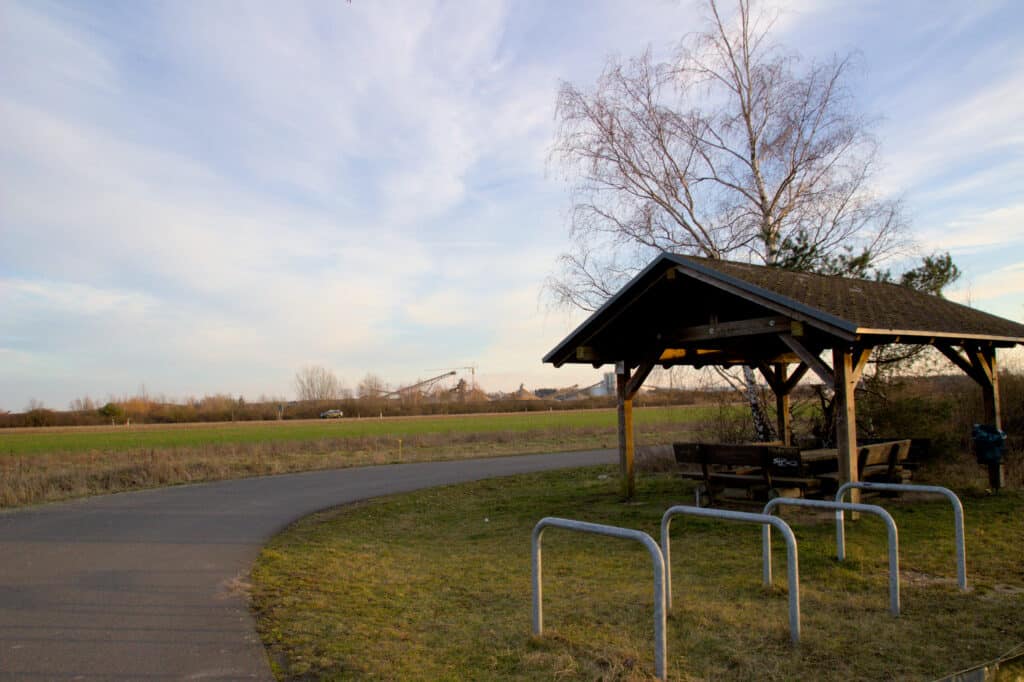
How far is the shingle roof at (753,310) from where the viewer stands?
32.2ft

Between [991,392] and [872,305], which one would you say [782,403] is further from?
[872,305]

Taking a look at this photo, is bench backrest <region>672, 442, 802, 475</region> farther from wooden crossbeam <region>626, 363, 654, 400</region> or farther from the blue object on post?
the blue object on post

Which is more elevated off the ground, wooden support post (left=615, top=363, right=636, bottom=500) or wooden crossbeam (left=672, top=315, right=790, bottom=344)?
wooden crossbeam (left=672, top=315, right=790, bottom=344)

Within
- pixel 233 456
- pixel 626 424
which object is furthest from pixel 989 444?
pixel 233 456

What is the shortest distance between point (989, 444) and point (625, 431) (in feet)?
18.7

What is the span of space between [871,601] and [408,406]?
78768mm

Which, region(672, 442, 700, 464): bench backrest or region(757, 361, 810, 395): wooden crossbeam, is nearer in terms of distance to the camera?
region(672, 442, 700, 464): bench backrest

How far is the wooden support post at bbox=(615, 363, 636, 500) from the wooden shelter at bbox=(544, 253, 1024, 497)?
0.02 meters

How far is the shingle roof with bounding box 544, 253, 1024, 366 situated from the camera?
9.82m

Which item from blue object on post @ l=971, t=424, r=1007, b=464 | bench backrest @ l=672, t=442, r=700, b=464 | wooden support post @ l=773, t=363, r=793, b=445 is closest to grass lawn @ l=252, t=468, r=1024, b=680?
bench backrest @ l=672, t=442, r=700, b=464

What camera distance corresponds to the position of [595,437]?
1455 inches

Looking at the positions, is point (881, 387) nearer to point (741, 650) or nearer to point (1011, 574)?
point (1011, 574)

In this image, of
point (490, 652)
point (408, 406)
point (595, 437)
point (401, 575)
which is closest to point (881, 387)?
point (401, 575)

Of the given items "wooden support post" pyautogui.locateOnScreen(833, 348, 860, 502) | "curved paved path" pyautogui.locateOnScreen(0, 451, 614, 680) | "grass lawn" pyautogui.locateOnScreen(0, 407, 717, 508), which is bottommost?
"curved paved path" pyautogui.locateOnScreen(0, 451, 614, 680)
